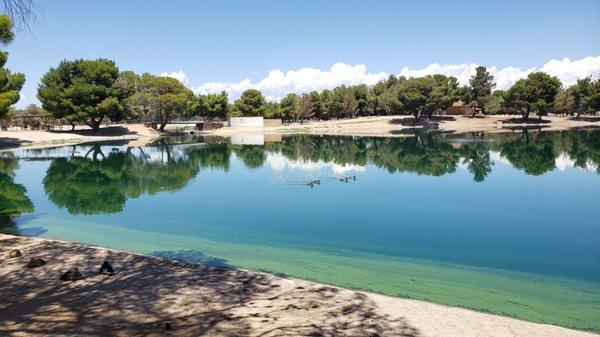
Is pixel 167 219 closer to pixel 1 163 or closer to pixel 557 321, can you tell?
pixel 557 321

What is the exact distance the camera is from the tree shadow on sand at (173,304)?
7914mm

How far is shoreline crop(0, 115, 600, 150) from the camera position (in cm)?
6875

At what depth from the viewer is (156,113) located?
8556 centimetres

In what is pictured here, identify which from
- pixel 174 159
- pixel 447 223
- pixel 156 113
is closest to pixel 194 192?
pixel 447 223

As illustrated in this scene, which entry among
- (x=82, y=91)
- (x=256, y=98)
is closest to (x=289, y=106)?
(x=256, y=98)

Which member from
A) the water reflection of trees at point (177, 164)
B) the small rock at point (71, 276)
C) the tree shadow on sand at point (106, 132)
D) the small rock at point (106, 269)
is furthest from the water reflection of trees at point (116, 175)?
the tree shadow on sand at point (106, 132)

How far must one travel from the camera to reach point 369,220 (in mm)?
18547

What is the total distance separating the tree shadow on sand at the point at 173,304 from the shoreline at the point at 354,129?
199ft

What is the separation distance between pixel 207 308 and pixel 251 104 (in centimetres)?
9858

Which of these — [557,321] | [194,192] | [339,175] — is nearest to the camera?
[557,321]

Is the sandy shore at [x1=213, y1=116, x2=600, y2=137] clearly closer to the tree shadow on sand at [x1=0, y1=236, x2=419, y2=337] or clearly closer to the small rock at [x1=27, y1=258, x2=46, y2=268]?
the small rock at [x1=27, y1=258, x2=46, y2=268]

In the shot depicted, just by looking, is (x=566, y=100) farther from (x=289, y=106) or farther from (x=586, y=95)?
(x=289, y=106)

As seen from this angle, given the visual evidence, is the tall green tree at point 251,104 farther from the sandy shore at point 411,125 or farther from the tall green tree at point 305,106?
the tall green tree at point 305,106

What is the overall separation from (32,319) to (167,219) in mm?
11612
